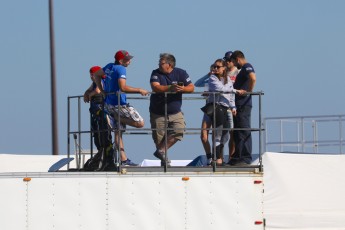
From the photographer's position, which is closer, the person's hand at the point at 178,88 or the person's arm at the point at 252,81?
the person's hand at the point at 178,88

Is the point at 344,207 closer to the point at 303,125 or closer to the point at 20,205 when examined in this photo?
the point at 303,125

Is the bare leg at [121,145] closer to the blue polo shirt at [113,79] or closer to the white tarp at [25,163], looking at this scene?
the blue polo shirt at [113,79]

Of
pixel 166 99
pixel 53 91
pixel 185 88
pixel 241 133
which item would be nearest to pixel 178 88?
pixel 185 88

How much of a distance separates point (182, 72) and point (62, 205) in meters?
2.53

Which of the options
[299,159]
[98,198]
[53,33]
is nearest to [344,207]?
[299,159]

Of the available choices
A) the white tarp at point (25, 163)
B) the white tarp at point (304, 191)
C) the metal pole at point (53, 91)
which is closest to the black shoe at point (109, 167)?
the white tarp at point (304, 191)

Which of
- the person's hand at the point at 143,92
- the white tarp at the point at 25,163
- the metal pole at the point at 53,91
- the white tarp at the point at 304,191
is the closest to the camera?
the person's hand at the point at 143,92

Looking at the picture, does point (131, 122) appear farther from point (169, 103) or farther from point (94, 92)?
point (94, 92)

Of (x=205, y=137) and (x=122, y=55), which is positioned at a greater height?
(x=122, y=55)

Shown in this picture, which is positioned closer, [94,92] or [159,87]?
[159,87]

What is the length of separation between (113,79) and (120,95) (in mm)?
246

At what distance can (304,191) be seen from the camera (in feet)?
77.5

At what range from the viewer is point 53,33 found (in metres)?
34.1

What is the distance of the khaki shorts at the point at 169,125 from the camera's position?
52.7ft
